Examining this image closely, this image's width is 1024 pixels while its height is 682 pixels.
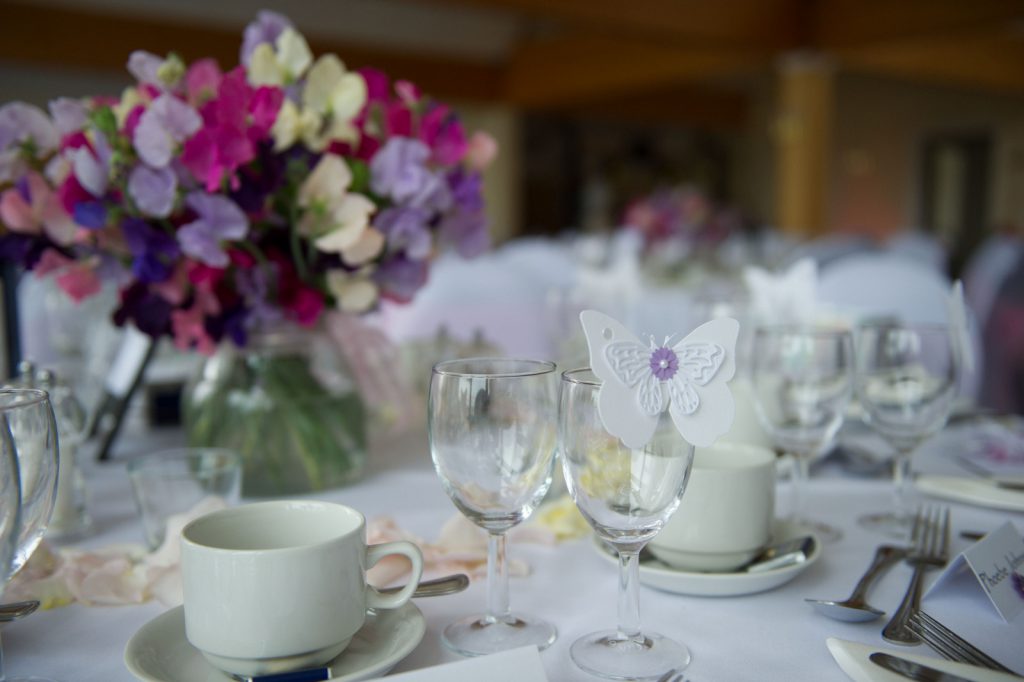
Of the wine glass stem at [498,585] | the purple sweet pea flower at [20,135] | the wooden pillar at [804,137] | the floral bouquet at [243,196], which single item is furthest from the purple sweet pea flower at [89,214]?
the wooden pillar at [804,137]

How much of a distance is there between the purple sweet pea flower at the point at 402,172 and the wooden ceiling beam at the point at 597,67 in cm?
562

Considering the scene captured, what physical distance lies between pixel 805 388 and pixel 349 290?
506mm

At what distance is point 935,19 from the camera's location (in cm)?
546

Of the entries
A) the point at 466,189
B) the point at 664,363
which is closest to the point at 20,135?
the point at 466,189

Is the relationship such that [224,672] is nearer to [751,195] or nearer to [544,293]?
[544,293]

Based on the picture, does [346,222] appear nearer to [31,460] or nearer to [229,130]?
[229,130]

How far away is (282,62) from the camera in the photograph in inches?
38.3

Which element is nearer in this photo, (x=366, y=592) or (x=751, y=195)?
(x=366, y=592)

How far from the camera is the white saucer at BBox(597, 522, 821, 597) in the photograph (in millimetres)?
708

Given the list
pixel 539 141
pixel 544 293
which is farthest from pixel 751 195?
pixel 544 293

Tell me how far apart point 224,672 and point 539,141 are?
11154mm

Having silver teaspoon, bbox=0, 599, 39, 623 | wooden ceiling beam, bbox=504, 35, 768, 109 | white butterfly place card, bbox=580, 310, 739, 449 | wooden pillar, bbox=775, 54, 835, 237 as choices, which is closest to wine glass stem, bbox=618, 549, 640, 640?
white butterfly place card, bbox=580, 310, 739, 449

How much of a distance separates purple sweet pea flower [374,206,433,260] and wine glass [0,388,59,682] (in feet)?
1.58

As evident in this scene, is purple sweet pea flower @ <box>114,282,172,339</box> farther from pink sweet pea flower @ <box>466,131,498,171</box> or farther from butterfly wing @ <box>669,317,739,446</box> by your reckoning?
butterfly wing @ <box>669,317,739,446</box>
